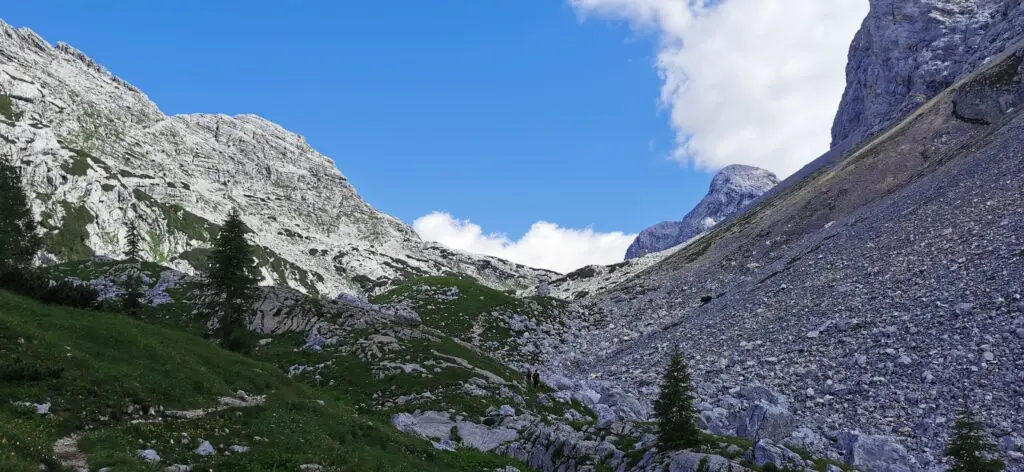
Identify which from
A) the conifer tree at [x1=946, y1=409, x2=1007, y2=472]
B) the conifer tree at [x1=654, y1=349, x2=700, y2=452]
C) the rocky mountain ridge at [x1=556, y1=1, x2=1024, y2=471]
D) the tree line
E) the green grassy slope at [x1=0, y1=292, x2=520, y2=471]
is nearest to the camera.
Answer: the green grassy slope at [x1=0, y1=292, x2=520, y2=471]

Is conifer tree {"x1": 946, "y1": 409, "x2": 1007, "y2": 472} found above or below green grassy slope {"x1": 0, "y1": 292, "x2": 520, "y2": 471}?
above

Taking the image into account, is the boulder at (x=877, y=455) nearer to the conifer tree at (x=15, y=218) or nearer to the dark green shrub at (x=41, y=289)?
the dark green shrub at (x=41, y=289)

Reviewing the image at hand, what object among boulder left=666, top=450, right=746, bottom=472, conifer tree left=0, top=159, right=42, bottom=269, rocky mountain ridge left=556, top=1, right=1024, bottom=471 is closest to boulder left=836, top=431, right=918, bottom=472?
rocky mountain ridge left=556, top=1, right=1024, bottom=471

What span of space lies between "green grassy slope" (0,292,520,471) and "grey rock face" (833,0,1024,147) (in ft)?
604

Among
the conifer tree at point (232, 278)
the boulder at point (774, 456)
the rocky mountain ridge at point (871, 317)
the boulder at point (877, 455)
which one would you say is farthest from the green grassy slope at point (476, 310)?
the boulder at point (774, 456)

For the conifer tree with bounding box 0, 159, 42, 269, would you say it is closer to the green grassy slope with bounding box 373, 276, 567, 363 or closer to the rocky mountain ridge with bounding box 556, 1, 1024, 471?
the green grassy slope with bounding box 373, 276, 567, 363

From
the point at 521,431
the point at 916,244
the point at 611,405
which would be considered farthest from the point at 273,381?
the point at 916,244

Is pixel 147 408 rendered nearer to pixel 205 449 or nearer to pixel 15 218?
pixel 205 449

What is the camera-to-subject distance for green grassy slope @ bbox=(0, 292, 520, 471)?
15.6 metres

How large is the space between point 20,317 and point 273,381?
10670 millimetres

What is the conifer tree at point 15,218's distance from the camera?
53156mm

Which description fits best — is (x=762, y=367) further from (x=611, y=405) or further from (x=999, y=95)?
(x=999, y=95)

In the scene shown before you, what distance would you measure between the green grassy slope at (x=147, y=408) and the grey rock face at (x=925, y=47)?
184 m

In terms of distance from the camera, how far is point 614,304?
88500 mm
